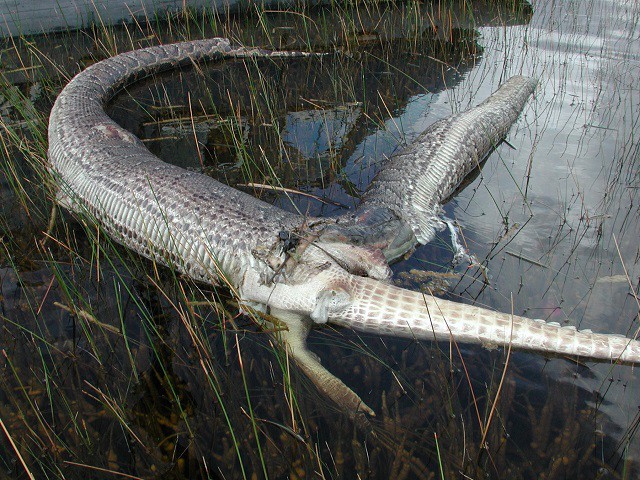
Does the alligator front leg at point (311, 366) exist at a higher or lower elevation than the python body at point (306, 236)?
lower

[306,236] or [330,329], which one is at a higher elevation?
[306,236]

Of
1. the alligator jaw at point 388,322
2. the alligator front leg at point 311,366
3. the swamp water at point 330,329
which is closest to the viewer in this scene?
the swamp water at point 330,329

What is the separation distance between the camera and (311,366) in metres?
2.87

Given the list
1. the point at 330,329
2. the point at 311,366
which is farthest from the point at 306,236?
the point at 311,366

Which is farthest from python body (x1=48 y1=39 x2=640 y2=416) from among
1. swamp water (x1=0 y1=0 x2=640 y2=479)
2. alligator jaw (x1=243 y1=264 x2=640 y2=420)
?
swamp water (x1=0 y1=0 x2=640 y2=479)

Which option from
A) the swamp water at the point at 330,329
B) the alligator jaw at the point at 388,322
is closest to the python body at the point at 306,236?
the alligator jaw at the point at 388,322

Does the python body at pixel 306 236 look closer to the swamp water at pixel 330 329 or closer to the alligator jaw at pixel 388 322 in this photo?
the alligator jaw at pixel 388 322

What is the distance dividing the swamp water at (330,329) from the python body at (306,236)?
4.8 inches

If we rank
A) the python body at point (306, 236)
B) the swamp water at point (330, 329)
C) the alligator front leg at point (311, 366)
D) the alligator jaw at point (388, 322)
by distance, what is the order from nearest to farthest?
the swamp water at point (330, 329) → the alligator front leg at point (311, 366) → the alligator jaw at point (388, 322) → the python body at point (306, 236)

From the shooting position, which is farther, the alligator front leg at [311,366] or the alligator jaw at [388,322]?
the alligator jaw at [388,322]

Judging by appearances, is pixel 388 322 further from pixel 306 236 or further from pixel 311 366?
pixel 306 236

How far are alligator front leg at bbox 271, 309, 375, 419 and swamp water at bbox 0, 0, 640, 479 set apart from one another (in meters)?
0.06

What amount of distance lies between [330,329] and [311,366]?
0.38m

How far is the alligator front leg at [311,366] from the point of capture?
2.68m
